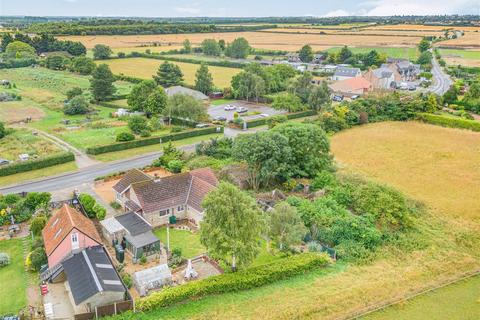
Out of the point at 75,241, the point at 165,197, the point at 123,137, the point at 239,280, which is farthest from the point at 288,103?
the point at 75,241

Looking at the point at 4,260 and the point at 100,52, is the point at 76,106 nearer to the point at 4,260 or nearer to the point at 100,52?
the point at 4,260

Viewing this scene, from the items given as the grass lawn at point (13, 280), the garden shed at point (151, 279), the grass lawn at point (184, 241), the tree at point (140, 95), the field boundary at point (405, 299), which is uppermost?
the tree at point (140, 95)

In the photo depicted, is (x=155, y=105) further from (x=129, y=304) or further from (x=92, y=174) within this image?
(x=129, y=304)

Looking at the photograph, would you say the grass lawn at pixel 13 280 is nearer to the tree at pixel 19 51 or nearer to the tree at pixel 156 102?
the tree at pixel 156 102

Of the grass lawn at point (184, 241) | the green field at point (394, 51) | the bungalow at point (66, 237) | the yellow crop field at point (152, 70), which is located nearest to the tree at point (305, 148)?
the grass lawn at point (184, 241)

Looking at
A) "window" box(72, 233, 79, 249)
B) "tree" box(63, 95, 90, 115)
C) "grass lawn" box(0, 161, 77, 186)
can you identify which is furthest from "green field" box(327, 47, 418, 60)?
"window" box(72, 233, 79, 249)

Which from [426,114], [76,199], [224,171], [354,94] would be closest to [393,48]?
[354,94]
